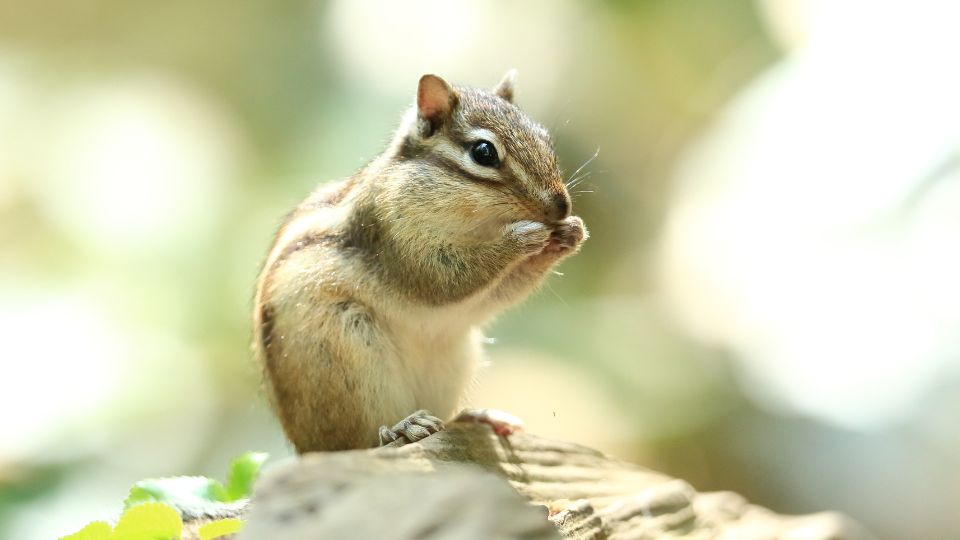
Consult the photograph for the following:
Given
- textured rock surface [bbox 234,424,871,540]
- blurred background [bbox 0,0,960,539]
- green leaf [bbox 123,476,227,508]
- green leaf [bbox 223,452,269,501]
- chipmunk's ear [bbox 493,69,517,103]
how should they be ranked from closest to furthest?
1. textured rock surface [bbox 234,424,871,540]
2. green leaf [bbox 123,476,227,508]
3. green leaf [bbox 223,452,269,501]
4. chipmunk's ear [bbox 493,69,517,103]
5. blurred background [bbox 0,0,960,539]

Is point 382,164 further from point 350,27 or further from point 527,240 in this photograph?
point 350,27

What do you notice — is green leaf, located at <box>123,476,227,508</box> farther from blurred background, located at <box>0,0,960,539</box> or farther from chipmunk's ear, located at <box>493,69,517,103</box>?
chipmunk's ear, located at <box>493,69,517,103</box>

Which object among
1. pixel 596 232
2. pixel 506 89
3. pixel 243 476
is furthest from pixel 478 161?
pixel 596 232

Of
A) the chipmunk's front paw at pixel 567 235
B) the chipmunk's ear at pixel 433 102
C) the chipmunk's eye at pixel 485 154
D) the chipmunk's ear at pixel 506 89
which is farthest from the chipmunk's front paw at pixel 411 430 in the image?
the chipmunk's ear at pixel 506 89

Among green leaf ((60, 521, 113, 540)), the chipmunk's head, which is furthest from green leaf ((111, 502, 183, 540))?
the chipmunk's head

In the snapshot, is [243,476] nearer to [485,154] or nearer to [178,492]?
[178,492]

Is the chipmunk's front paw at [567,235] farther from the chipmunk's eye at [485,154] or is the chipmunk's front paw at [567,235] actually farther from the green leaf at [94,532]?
the green leaf at [94,532]
